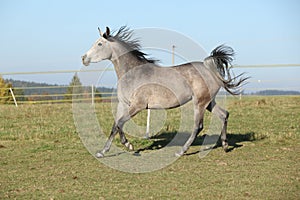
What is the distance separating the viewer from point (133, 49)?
28.9 ft

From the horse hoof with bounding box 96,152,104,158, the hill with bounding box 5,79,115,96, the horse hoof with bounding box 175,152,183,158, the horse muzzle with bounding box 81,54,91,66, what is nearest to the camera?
the horse hoof with bounding box 96,152,104,158

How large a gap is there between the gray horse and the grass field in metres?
0.89

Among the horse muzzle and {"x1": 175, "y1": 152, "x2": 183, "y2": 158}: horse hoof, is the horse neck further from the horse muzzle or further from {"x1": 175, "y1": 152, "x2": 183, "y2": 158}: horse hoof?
{"x1": 175, "y1": 152, "x2": 183, "y2": 158}: horse hoof

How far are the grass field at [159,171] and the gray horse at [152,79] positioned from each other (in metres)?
0.89

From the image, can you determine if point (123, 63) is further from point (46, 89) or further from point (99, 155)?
point (46, 89)

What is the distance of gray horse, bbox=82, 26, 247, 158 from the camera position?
8414 mm

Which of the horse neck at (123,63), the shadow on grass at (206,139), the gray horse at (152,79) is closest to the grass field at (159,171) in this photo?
the shadow on grass at (206,139)

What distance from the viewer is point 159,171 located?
710 cm

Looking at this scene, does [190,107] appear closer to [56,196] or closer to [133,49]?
[133,49]

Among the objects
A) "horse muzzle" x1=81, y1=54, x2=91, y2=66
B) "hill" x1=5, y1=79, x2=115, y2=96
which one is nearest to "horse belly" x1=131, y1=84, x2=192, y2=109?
"horse muzzle" x1=81, y1=54, x2=91, y2=66

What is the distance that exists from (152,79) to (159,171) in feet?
7.02

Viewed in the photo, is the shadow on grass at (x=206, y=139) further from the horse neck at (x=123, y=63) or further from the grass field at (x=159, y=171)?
the horse neck at (x=123, y=63)

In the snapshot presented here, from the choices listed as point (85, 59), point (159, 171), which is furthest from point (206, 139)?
point (85, 59)

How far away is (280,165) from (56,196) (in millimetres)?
3970
